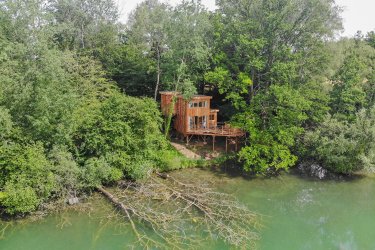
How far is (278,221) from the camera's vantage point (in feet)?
60.2

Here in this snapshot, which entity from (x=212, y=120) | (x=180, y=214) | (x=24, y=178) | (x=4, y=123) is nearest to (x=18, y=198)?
(x=24, y=178)

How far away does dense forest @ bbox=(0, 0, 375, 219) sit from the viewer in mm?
18484

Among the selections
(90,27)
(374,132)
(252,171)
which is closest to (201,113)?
(252,171)

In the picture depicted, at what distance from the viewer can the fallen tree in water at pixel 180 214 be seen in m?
15.8

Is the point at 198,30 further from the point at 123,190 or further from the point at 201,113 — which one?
the point at 123,190

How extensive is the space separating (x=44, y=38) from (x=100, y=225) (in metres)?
11.1

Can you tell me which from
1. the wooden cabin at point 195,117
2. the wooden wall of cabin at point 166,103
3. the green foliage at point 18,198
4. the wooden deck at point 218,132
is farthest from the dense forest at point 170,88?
the wooden deck at point 218,132

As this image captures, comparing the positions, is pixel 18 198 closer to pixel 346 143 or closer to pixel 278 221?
pixel 278 221

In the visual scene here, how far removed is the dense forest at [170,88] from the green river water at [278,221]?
1301 millimetres

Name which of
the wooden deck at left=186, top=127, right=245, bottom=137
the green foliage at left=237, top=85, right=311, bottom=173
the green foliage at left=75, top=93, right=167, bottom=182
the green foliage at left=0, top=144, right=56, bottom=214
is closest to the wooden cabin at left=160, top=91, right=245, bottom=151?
the wooden deck at left=186, top=127, right=245, bottom=137

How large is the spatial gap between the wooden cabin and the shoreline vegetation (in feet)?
4.49

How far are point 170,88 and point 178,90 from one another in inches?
32.3

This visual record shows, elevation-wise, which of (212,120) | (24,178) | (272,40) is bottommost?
(24,178)

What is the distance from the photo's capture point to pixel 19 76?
18.5 metres
